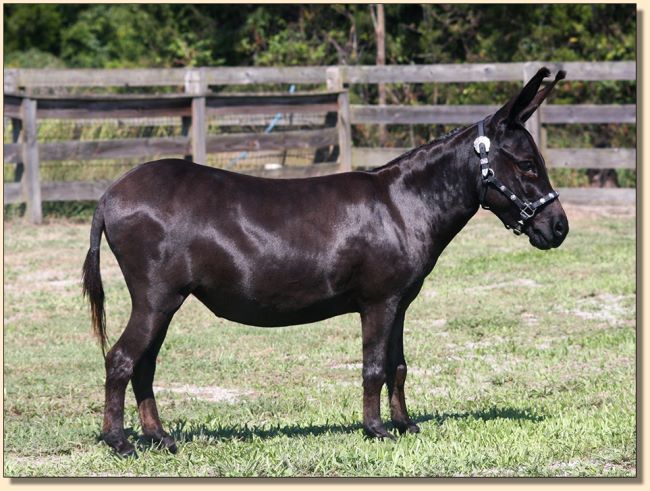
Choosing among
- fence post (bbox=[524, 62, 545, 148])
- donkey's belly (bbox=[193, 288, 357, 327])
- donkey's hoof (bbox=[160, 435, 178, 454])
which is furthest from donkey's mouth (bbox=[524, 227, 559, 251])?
fence post (bbox=[524, 62, 545, 148])

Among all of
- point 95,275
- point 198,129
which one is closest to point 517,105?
point 95,275

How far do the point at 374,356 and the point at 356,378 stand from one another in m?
2.40

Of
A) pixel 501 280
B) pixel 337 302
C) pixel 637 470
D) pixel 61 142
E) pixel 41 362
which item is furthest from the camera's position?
pixel 61 142

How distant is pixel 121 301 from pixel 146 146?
488 cm

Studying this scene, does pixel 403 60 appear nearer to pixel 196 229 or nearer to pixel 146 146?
pixel 146 146

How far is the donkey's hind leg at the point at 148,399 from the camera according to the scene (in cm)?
625

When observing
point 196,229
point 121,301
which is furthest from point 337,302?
point 121,301

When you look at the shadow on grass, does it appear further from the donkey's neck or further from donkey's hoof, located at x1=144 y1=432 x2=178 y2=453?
the donkey's neck

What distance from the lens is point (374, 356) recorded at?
249 inches

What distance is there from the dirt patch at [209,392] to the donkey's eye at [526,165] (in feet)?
9.60

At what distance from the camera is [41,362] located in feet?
30.2

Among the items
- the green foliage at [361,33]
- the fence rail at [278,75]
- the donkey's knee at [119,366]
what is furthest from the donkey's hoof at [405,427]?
the green foliage at [361,33]

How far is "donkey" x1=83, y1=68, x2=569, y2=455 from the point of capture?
6008mm

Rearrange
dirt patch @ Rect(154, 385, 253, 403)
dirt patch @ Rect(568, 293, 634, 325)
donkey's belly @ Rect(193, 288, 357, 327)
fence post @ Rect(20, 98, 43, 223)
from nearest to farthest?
donkey's belly @ Rect(193, 288, 357, 327)
dirt patch @ Rect(154, 385, 253, 403)
dirt patch @ Rect(568, 293, 634, 325)
fence post @ Rect(20, 98, 43, 223)
